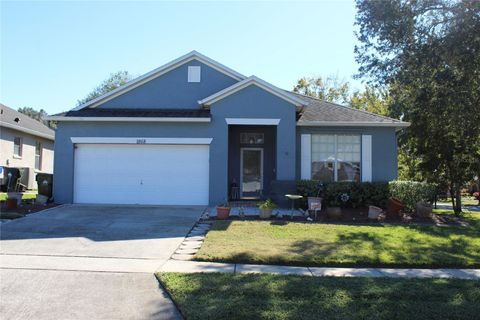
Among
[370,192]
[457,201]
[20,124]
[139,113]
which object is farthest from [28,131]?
[457,201]

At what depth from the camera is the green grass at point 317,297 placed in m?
5.20

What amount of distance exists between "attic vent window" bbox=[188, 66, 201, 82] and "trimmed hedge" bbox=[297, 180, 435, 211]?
617cm

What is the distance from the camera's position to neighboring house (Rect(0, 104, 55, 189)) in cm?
2253

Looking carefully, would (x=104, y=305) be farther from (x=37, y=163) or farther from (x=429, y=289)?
(x=37, y=163)

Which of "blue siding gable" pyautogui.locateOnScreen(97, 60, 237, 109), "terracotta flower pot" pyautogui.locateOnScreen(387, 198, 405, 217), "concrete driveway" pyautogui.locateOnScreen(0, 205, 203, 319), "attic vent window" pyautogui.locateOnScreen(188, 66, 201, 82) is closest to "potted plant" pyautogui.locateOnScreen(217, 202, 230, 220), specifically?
"concrete driveway" pyautogui.locateOnScreen(0, 205, 203, 319)

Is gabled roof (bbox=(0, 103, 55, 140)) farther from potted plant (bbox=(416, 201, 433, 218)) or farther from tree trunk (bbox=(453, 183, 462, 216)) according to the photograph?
tree trunk (bbox=(453, 183, 462, 216))

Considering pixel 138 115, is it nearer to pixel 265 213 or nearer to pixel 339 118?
pixel 265 213

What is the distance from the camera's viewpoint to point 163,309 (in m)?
5.38

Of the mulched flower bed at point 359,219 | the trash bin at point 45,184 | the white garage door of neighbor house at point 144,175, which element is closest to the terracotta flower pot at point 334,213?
the mulched flower bed at point 359,219

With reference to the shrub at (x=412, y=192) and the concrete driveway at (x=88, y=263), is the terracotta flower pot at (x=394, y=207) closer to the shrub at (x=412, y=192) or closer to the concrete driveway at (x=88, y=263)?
the shrub at (x=412, y=192)

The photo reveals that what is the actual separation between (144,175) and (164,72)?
4.46 metres

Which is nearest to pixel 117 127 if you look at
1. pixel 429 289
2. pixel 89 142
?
pixel 89 142

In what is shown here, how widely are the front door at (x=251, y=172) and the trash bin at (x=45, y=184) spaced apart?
7.71 metres

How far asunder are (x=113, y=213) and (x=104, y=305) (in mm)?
8524
